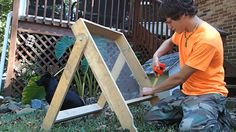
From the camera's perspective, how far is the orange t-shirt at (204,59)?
2.82 meters

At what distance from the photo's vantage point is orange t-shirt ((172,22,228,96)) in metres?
2.82


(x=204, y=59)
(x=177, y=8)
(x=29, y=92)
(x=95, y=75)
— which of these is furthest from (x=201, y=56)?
(x=29, y=92)

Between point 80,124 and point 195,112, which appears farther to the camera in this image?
point 80,124

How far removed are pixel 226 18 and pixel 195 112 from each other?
5307mm

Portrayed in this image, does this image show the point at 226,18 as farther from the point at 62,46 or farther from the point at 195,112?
the point at 195,112

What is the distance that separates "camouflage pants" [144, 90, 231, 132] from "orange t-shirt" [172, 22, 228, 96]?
0.09 m

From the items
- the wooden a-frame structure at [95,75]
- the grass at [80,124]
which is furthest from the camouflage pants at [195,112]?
the wooden a-frame structure at [95,75]

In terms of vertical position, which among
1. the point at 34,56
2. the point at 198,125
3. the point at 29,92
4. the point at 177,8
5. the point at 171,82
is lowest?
the point at 29,92

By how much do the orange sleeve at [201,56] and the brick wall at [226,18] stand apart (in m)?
4.55

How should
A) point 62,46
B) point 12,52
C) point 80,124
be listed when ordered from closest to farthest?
point 80,124
point 12,52
point 62,46

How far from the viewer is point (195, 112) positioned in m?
2.85

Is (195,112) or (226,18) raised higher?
(226,18)

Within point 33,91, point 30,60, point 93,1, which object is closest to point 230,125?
point 33,91

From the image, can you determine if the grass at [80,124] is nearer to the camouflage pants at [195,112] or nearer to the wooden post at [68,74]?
the camouflage pants at [195,112]
